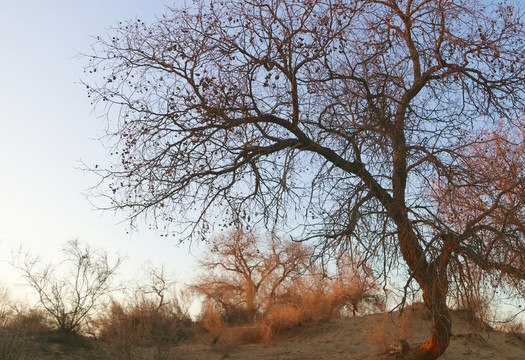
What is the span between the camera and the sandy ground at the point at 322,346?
38.7 feet

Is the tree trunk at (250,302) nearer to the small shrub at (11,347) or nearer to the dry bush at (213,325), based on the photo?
the dry bush at (213,325)

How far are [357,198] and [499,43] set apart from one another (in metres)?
3.61

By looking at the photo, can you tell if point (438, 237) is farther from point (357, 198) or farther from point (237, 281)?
point (237, 281)

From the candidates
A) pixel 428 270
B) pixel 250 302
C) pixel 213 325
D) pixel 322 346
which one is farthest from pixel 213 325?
pixel 428 270

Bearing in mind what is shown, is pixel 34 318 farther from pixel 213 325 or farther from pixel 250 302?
pixel 250 302

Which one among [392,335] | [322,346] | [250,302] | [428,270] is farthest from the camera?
[250,302]

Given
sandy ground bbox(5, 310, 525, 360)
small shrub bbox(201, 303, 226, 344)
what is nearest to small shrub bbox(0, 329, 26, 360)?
sandy ground bbox(5, 310, 525, 360)

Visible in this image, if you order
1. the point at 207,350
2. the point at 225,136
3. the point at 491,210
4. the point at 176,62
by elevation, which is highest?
the point at 176,62

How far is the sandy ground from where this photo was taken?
11797 mm

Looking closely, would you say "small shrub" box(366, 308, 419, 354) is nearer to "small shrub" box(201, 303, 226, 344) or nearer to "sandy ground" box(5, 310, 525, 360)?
"sandy ground" box(5, 310, 525, 360)

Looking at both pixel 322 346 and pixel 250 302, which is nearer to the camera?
pixel 322 346

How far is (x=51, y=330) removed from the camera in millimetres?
13430

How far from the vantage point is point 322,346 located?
48.2 feet

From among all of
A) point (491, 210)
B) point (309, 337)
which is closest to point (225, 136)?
point (491, 210)
